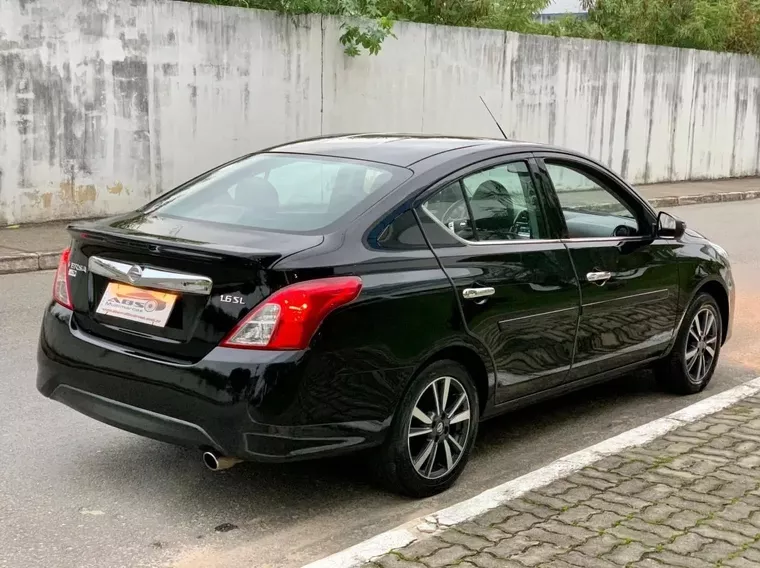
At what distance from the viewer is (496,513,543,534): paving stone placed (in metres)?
3.92

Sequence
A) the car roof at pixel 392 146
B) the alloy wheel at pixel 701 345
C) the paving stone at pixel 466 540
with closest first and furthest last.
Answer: the paving stone at pixel 466 540 → the car roof at pixel 392 146 → the alloy wheel at pixel 701 345

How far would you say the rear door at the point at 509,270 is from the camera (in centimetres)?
449

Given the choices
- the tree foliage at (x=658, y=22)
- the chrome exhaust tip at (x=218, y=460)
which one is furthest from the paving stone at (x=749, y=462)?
the tree foliage at (x=658, y=22)

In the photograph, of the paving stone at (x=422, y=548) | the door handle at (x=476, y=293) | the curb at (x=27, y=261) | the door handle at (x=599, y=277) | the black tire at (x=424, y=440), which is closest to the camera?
the paving stone at (x=422, y=548)

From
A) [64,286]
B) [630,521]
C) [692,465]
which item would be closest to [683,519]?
[630,521]

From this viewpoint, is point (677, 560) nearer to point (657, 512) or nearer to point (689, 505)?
point (657, 512)

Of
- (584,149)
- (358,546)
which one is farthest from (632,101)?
(358,546)

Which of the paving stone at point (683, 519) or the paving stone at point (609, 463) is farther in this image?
the paving stone at point (609, 463)

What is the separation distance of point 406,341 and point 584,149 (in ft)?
58.0

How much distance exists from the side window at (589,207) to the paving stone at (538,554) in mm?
1969

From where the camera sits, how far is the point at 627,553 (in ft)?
12.3

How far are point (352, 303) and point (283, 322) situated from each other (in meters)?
0.31

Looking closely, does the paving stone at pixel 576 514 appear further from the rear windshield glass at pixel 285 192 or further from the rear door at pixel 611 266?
the rear windshield glass at pixel 285 192

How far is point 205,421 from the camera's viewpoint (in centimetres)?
383
